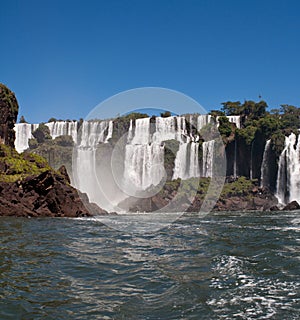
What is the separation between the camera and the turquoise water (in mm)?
5094

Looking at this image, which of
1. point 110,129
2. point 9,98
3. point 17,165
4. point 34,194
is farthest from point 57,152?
point 34,194

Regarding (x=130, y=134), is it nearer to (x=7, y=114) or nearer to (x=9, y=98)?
(x=9, y=98)

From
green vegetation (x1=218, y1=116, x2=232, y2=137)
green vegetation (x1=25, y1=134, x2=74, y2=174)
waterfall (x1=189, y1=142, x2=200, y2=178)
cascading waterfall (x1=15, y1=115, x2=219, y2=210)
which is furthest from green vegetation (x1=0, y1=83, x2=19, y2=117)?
green vegetation (x1=218, y1=116, x2=232, y2=137)

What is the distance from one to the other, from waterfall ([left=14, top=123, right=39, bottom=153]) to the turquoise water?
7234cm

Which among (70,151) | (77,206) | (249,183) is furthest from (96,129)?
(77,206)

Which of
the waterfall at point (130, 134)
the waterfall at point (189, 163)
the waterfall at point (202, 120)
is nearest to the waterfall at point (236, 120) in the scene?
the waterfall at point (202, 120)

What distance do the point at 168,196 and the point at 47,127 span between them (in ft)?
122

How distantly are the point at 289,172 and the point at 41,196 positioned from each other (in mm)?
40175

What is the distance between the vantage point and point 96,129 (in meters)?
73.4

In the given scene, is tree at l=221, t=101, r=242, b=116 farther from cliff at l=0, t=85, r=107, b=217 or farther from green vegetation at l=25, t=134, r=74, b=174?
cliff at l=0, t=85, r=107, b=217

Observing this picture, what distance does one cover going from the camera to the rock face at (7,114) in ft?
126

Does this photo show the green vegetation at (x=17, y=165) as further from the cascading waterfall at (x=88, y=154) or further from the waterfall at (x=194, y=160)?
the waterfall at (x=194, y=160)

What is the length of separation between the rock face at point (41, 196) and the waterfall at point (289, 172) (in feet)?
122

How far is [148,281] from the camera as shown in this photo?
6.79m
